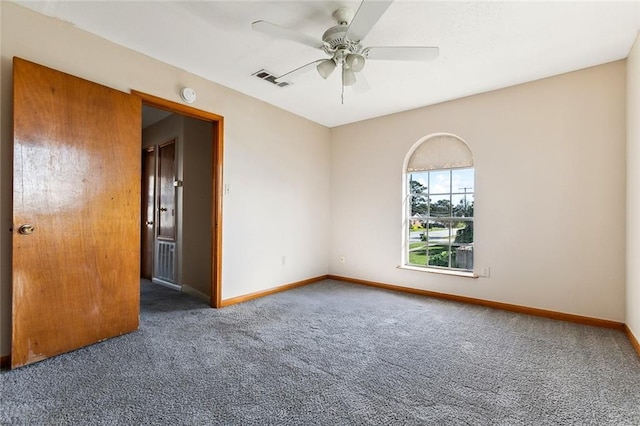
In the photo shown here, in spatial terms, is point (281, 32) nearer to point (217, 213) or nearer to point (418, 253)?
point (217, 213)

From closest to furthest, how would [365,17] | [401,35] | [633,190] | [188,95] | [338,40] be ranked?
[365,17] < [338,40] < [401,35] < [633,190] < [188,95]

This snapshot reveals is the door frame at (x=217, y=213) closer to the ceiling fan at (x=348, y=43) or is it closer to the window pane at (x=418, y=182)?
the ceiling fan at (x=348, y=43)

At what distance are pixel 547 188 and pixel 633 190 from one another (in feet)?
2.27

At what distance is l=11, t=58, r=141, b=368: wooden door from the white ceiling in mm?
633

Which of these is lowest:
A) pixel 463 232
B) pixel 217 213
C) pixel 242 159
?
pixel 463 232

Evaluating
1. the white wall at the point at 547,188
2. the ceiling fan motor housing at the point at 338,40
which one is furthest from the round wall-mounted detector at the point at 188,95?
the white wall at the point at 547,188

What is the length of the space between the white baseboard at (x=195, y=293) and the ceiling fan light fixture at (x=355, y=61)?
307 cm

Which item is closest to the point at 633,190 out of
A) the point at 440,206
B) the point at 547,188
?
the point at 547,188

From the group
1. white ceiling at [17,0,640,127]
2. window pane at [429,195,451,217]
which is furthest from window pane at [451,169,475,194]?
white ceiling at [17,0,640,127]

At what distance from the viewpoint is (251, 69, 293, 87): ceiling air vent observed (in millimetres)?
3134

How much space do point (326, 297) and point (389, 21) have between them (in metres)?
3.11

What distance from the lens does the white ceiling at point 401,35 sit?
2.14m

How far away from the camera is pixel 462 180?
3.91 m

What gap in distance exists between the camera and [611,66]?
290cm
